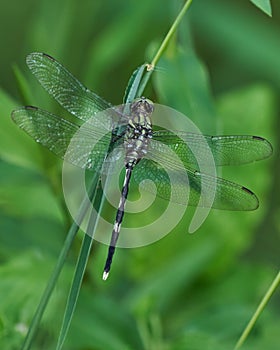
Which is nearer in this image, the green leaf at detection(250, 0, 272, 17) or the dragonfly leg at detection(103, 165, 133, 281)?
the green leaf at detection(250, 0, 272, 17)

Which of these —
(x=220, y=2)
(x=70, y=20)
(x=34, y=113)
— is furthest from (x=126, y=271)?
(x=220, y=2)

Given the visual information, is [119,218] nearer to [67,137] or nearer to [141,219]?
[67,137]

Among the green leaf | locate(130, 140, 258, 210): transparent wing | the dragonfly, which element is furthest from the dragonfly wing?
the green leaf

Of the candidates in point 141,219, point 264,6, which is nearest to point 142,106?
point 264,6

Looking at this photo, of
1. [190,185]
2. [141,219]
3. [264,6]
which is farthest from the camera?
[141,219]

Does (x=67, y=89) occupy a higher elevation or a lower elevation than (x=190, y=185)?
higher

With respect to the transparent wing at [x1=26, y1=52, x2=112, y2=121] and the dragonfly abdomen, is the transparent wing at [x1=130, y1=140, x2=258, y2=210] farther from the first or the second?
the transparent wing at [x1=26, y1=52, x2=112, y2=121]
